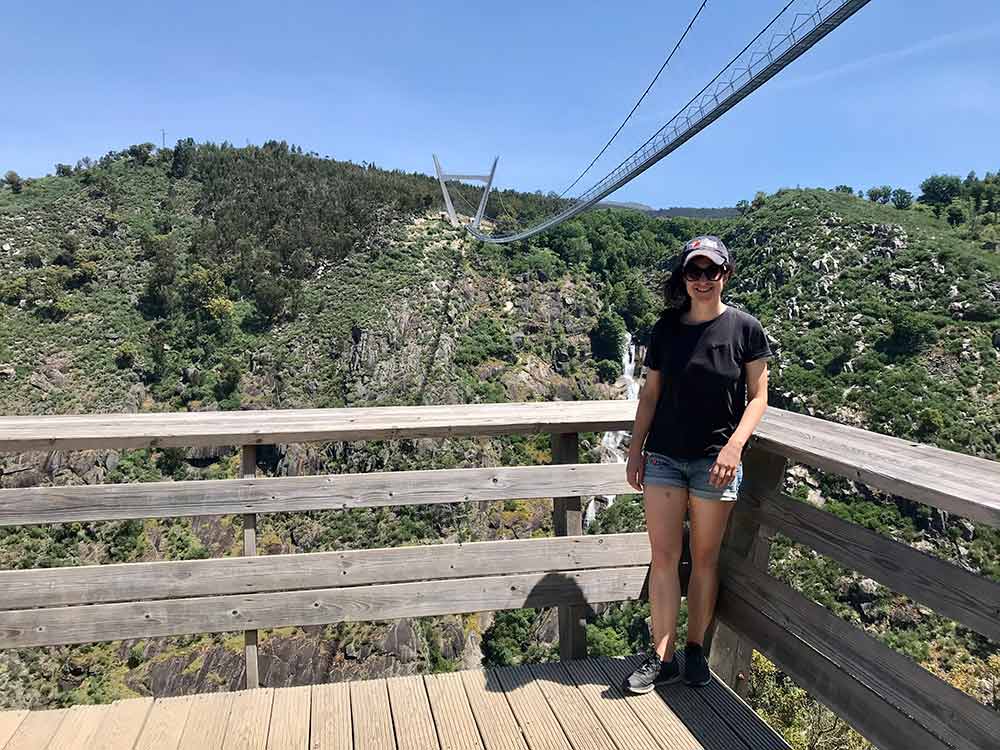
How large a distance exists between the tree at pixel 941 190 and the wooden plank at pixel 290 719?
3158 inches

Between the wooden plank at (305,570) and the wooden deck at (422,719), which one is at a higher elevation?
the wooden plank at (305,570)

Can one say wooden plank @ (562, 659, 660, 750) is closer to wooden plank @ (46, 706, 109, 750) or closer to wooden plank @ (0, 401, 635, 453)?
wooden plank @ (0, 401, 635, 453)

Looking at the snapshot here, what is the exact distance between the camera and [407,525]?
30.7m

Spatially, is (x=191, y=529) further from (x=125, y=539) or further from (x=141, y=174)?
(x=141, y=174)

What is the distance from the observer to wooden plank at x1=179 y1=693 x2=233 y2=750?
5.44ft

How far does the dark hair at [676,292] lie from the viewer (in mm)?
1942

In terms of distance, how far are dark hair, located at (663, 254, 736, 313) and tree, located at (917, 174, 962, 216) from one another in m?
79.4

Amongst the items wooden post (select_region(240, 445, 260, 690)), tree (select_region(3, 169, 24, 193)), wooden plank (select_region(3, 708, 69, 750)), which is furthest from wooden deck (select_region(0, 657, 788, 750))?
tree (select_region(3, 169, 24, 193))

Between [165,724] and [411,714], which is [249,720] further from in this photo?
[411,714]

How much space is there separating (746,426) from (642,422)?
0.28 m

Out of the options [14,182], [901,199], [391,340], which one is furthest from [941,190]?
[14,182]

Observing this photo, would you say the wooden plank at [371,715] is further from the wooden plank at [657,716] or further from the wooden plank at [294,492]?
the wooden plank at [657,716]

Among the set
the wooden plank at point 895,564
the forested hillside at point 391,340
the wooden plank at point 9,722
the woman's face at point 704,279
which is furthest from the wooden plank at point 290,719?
the forested hillside at point 391,340

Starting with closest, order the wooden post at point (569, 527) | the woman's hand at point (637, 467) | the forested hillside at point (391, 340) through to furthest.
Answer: the woman's hand at point (637, 467), the wooden post at point (569, 527), the forested hillside at point (391, 340)
